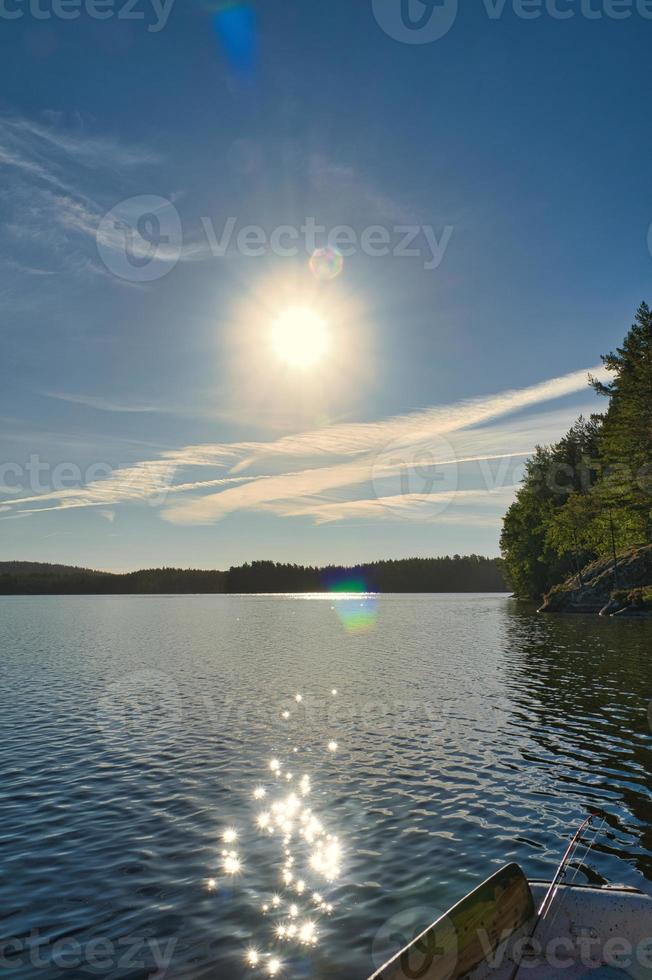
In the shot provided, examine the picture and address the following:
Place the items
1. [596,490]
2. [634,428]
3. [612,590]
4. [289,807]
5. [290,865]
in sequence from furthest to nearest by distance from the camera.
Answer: [612,590] → [596,490] → [634,428] → [289,807] → [290,865]

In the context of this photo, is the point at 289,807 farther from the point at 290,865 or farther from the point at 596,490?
the point at 596,490

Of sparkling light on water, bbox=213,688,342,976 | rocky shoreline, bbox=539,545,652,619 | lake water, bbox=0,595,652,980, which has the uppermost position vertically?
rocky shoreline, bbox=539,545,652,619

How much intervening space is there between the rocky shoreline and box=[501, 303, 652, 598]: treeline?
1.33 metres

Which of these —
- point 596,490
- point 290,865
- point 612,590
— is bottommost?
point 290,865

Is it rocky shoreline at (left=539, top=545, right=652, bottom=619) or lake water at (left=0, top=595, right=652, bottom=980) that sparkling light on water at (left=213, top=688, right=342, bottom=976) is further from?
rocky shoreline at (left=539, top=545, right=652, bottom=619)

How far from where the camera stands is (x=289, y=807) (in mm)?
15094

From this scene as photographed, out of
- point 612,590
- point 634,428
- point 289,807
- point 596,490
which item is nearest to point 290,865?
point 289,807

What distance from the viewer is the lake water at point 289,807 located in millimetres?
9539

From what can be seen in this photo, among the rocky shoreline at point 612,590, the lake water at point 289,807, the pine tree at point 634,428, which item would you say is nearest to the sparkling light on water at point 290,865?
the lake water at point 289,807

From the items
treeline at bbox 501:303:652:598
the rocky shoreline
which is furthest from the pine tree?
the rocky shoreline

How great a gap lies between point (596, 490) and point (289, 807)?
6247 centimetres

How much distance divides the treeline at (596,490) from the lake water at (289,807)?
28.1 metres

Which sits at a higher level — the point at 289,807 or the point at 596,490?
the point at 596,490

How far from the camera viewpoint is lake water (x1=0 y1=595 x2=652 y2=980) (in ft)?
31.3
